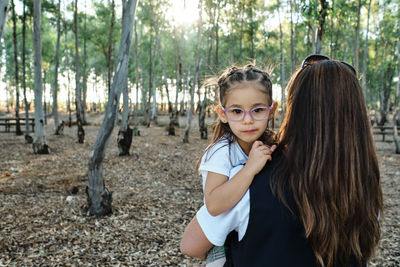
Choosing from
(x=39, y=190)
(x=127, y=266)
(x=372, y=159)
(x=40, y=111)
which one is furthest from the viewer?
(x=40, y=111)

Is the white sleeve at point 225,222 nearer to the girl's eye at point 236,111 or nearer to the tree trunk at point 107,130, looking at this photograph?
the girl's eye at point 236,111

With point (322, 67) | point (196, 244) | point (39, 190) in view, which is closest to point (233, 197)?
point (196, 244)

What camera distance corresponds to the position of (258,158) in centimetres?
125

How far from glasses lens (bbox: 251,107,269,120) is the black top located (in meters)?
0.47

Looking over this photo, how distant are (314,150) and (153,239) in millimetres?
4054

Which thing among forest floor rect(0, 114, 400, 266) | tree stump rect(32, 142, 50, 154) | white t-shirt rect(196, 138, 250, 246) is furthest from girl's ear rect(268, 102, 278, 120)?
tree stump rect(32, 142, 50, 154)

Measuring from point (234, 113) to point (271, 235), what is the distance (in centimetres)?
68

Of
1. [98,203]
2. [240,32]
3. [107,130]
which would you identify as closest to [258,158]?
[107,130]

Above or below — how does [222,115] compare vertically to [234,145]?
above

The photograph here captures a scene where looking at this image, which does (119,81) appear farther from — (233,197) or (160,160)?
(160,160)

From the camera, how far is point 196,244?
1359 mm

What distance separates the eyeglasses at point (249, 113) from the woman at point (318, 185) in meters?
0.37

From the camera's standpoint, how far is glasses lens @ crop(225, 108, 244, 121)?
5.15 ft

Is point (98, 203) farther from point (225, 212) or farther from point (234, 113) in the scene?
point (225, 212)
